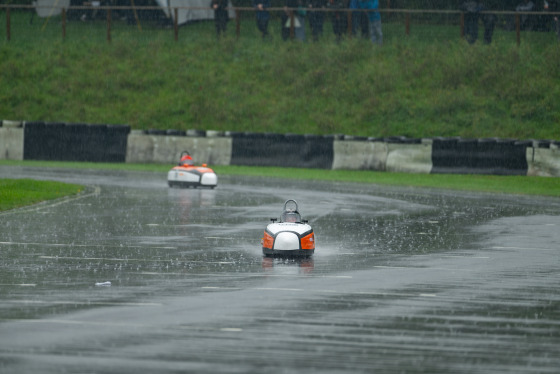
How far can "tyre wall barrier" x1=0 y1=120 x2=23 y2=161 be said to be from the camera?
98.8 feet

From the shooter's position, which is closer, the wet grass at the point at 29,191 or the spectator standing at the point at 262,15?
the wet grass at the point at 29,191

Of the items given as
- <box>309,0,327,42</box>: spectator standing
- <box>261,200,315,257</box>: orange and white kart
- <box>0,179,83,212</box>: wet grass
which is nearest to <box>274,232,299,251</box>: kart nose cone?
<box>261,200,315,257</box>: orange and white kart

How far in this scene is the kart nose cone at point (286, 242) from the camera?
42.1 feet

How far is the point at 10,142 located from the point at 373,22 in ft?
47.8

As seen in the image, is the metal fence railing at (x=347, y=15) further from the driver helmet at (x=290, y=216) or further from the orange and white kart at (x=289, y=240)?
the orange and white kart at (x=289, y=240)

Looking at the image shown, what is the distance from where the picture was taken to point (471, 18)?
36094 mm

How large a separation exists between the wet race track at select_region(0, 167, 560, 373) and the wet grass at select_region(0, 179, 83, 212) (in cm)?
97

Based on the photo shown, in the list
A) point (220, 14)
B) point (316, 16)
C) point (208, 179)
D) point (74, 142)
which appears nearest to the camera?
point (208, 179)

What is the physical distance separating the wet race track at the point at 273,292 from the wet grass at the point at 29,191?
966 millimetres

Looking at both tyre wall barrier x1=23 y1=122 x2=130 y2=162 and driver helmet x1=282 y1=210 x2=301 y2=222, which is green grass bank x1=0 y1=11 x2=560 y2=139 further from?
driver helmet x1=282 y1=210 x2=301 y2=222

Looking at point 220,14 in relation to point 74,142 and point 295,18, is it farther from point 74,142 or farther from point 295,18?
point 74,142

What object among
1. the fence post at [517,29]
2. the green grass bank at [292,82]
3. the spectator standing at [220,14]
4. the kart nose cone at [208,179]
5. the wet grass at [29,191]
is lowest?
the wet grass at [29,191]

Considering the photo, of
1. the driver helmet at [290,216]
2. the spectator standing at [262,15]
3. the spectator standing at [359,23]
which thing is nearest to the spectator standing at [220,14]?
the spectator standing at [262,15]

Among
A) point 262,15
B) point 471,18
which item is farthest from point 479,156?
point 262,15
